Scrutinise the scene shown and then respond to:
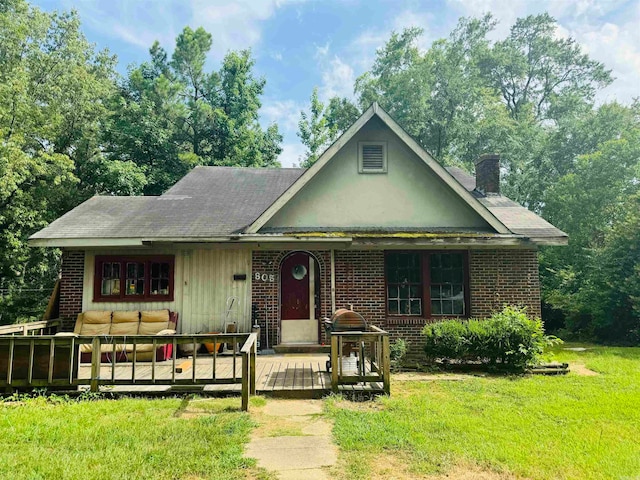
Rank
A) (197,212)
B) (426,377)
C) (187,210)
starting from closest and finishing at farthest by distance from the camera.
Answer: (426,377)
(197,212)
(187,210)

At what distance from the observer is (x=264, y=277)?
33.4 ft

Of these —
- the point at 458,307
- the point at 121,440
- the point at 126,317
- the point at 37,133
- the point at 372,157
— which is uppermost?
the point at 37,133

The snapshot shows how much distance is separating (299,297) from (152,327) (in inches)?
140

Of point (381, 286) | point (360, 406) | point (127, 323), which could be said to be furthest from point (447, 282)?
point (127, 323)

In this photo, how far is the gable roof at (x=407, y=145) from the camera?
978 cm

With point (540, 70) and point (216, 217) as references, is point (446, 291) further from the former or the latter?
point (540, 70)

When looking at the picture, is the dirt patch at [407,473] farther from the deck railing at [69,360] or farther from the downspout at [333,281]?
the downspout at [333,281]

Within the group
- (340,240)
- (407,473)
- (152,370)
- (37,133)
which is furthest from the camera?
(37,133)

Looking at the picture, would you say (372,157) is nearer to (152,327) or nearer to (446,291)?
(446,291)

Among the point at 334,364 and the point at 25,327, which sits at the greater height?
the point at 25,327

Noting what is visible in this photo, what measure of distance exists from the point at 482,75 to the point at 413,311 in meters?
28.6

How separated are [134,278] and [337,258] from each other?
5.09 meters

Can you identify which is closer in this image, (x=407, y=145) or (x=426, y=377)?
(x=426, y=377)

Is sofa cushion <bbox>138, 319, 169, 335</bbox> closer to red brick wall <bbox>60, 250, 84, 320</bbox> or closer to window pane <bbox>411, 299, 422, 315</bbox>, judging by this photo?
red brick wall <bbox>60, 250, 84, 320</bbox>
